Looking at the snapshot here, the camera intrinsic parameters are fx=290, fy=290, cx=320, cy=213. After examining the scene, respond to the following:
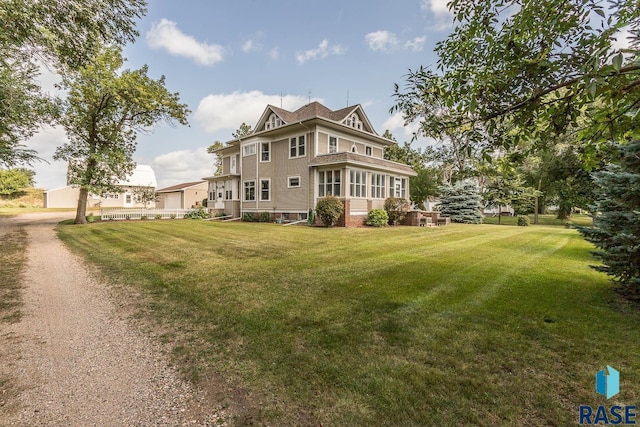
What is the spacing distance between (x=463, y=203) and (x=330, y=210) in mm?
15198

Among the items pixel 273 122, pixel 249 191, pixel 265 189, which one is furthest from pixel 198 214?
pixel 273 122

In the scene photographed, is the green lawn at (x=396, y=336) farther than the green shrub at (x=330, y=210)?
No

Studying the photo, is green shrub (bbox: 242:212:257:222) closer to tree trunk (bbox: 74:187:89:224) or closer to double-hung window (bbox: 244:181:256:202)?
double-hung window (bbox: 244:181:256:202)

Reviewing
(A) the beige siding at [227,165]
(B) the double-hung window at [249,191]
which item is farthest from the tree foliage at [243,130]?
(B) the double-hung window at [249,191]

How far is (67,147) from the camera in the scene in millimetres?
19312

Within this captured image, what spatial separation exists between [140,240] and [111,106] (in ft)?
42.9

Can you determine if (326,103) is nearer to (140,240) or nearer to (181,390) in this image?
→ (140,240)

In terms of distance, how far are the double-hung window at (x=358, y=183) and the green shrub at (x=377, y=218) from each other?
1.59m

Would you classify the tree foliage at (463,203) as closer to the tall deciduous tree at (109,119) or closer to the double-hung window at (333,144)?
the double-hung window at (333,144)

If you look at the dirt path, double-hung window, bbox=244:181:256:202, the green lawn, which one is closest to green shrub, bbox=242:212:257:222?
double-hung window, bbox=244:181:256:202

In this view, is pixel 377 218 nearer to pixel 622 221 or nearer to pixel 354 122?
pixel 354 122

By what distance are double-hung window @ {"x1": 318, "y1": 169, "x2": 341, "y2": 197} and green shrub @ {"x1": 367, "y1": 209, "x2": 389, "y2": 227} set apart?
2.52 m

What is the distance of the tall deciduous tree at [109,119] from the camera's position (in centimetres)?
1861

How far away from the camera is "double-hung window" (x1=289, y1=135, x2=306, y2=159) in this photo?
2061cm
